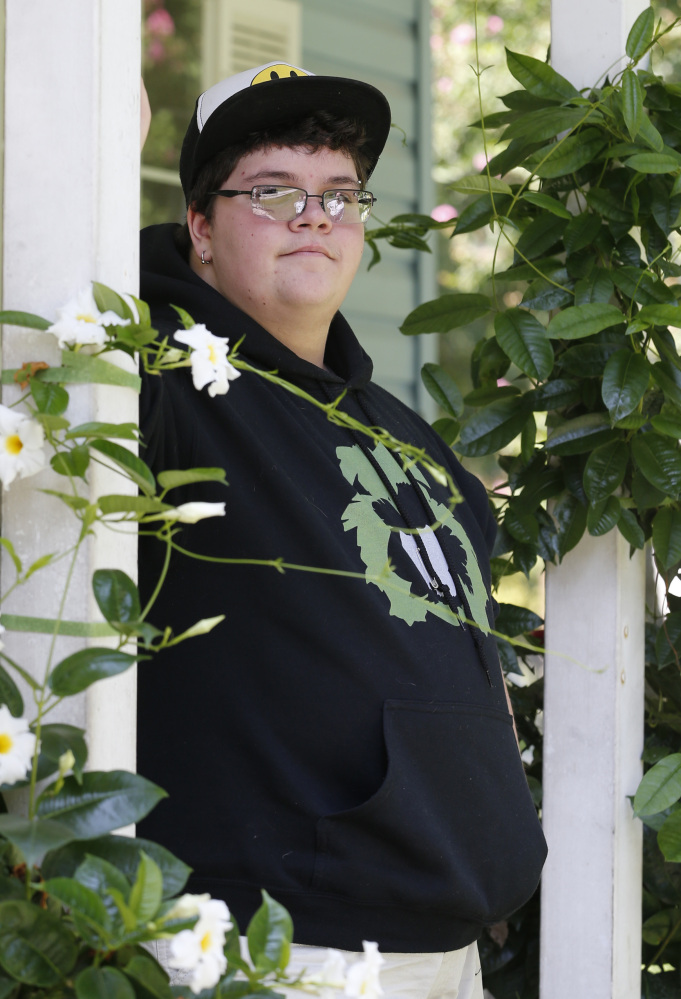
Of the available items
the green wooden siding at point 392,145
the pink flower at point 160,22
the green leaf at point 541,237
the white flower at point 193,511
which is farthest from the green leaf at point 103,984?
the pink flower at point 160,22

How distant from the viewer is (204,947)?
677mm

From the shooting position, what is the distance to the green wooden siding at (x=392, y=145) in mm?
3447

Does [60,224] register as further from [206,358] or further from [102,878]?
[102,878]

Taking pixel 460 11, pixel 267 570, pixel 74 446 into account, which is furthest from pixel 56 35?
pixel 460 11

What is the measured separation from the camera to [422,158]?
3.66 metres

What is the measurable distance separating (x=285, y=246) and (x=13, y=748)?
0.88m

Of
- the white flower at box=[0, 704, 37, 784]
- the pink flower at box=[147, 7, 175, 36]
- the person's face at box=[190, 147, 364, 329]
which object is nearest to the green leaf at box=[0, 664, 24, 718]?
the white flower at box=[0, 704, 37, 784]

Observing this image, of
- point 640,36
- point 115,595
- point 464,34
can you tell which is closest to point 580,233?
point 640,36

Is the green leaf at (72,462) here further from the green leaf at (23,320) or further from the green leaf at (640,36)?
the green leaf at (640,36)

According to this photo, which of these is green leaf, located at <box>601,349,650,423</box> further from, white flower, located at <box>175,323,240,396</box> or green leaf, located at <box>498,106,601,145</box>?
white flower, located at <box>175,323,240,396</box>

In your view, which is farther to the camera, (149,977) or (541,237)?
(541,237)

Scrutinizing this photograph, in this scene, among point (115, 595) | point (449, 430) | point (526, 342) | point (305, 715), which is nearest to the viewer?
point (115, 595)

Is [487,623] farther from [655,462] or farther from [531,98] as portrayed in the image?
[531,98]

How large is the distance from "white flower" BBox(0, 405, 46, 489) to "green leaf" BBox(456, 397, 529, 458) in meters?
1.06
